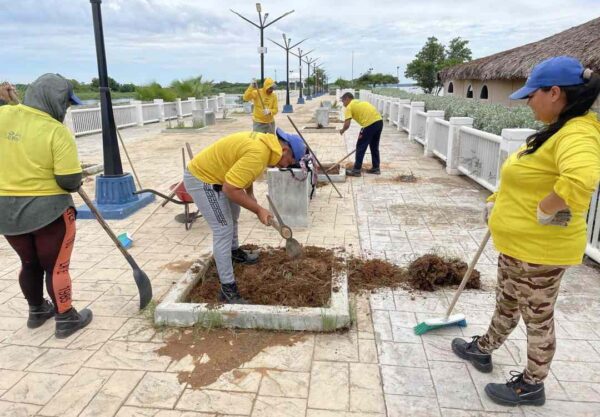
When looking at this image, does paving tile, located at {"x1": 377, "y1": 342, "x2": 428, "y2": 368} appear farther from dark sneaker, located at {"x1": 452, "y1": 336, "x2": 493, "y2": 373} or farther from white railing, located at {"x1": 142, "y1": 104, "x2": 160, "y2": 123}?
white railing, located at {"x1": 142, "y1": 104, "x2": 160, "y2": 123}

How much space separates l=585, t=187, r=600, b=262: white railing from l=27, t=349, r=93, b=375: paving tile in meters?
4.48

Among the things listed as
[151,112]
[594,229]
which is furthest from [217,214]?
[151,112]

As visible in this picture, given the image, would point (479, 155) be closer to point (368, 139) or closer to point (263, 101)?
point (368, 139)

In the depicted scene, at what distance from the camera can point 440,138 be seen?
998 centimetres

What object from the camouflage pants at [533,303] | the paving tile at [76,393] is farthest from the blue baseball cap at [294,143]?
the paving tile at [76,393]

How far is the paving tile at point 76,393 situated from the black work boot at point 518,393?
2.29 metres

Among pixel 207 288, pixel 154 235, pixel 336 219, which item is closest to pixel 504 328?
pixel 207 288

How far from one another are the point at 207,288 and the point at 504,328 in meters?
2.28

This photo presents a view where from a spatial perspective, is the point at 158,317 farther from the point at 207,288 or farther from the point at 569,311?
the point at 569,311

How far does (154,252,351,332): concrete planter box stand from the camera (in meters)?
3.27

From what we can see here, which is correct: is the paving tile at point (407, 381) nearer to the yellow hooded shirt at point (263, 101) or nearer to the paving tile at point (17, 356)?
the paving tile at point (17, 356)

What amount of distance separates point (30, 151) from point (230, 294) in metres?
1.69

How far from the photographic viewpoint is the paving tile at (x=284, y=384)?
2662 millimetres

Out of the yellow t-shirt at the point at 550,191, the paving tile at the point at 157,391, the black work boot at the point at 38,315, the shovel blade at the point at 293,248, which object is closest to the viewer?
the yellow t-shirt at the point at 550,191
